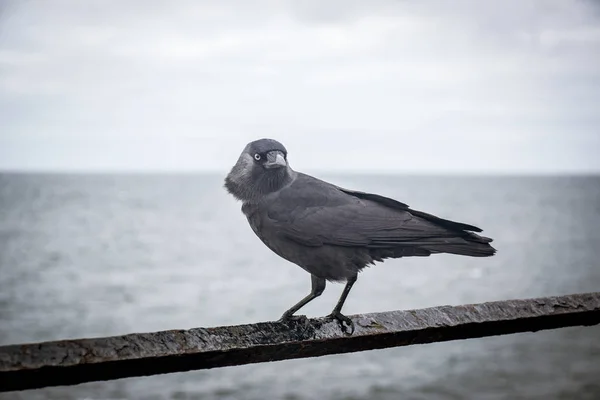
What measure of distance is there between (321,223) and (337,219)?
7 centimetres

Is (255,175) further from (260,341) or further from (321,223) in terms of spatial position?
(260,341)

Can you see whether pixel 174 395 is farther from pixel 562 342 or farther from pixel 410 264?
pixel 410 264

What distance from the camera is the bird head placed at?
286 centimetres

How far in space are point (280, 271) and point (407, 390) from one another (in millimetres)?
18167

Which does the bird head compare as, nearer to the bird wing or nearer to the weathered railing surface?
the bird wing

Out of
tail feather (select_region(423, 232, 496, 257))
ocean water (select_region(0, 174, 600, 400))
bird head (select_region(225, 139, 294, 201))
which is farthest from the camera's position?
ocean water (select_region(0, 174, 600, 400))

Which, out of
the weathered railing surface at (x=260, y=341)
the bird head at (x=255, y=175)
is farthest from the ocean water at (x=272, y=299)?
the weathered railing surface at (x=260, y=341)

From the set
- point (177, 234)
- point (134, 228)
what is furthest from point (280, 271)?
point (134, 228)

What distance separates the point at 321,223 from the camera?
10.0 feet

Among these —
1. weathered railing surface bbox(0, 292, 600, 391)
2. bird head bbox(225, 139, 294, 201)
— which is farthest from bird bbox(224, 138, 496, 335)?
weathered railing surface bbox(0, 292, 600, 391)

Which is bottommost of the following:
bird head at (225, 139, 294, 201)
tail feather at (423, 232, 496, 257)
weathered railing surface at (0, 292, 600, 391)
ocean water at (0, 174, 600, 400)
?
ocean water at (0, 174, 600, 400)

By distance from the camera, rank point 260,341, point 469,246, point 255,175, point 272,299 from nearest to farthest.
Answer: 1. point 260,341
2. point 469,246
3. point 255,175
4. point 272,299

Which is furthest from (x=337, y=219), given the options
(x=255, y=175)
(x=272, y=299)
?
(x=272, y=299)

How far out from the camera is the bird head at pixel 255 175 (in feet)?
9.38
